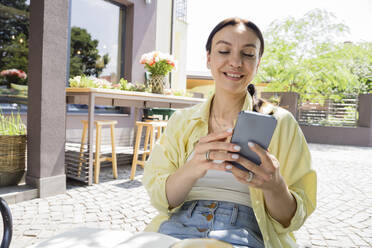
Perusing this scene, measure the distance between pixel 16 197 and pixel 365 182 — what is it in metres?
6.15

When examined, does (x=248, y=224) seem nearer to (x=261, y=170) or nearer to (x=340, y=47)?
(x=261, y=170)

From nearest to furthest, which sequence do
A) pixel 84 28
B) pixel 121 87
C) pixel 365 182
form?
pixel 121 87
pixel 365 182
pixel 84 28

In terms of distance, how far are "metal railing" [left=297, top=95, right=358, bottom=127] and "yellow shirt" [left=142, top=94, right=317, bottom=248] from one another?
43.0 feet

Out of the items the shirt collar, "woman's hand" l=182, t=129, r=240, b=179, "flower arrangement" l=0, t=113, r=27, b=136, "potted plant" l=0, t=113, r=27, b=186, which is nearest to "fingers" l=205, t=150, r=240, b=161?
"woman's hand" l=182, t=129, r=240, b=179

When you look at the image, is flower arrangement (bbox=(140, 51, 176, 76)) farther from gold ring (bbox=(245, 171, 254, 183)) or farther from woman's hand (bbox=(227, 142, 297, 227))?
gold ring (bbox=(245, 171, 254, 183))

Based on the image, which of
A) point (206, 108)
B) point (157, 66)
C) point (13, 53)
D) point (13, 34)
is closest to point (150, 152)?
point (157, 66)

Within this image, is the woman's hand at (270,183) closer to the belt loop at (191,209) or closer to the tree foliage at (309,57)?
the belt loop at (191,209)

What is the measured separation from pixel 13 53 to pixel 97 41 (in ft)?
7.41

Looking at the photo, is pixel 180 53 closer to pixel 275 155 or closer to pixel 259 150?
pixel 275 155

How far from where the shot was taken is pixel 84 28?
24.0 ft

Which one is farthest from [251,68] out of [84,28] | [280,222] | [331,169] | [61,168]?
[84,28]

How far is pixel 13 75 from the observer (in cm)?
600

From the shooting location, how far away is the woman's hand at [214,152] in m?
0.98

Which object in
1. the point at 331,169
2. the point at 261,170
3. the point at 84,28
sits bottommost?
the point at 331,169
